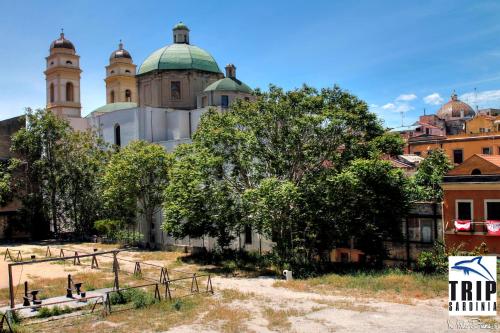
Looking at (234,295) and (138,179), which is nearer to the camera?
(234,295)

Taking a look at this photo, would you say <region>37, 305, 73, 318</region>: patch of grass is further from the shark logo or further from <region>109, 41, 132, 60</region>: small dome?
<region>109, 41, 132, 60</region>: small dome

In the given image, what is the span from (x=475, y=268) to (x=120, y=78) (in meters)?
58.7

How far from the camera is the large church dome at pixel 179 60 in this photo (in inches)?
1966

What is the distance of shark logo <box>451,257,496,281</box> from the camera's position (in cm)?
1862

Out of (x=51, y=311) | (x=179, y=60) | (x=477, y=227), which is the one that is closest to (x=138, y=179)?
(x=179, y=60)

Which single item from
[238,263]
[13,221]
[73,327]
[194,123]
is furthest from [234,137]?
[13,221]

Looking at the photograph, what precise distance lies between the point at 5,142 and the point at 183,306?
34.9 meters

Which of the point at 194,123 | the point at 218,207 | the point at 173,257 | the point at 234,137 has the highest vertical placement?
the point at 194,123

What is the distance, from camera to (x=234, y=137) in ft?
92.9

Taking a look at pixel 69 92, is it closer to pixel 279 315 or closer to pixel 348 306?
pixel 279 315

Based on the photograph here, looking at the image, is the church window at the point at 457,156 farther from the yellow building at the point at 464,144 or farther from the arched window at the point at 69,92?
the arched window at the point at 69,92

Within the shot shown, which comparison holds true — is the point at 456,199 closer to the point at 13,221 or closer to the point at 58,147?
the point at 58,147

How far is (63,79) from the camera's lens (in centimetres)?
6431

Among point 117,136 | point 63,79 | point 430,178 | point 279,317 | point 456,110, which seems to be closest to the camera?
point 279,317
